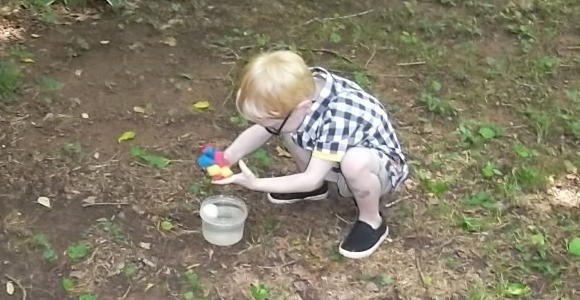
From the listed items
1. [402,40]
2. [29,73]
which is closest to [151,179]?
[29,73]

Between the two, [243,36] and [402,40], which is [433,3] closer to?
[402,40]

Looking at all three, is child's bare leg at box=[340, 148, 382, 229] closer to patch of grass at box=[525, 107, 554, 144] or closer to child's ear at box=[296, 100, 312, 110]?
child's ear at box=[296, 100, 312, 110]

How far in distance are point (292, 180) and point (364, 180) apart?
236 millimetres

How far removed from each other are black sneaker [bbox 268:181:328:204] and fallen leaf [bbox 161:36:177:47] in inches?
49.2

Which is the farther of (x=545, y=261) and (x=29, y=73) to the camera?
(x=29, y=73)

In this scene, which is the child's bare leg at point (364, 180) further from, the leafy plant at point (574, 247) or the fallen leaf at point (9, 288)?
the fallen leaf at point (9, 288)

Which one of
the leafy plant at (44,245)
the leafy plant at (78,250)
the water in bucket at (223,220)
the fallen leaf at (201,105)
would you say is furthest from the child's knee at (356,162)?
the fallen leaf at (201,105)

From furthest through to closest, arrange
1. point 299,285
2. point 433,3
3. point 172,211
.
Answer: point 433,3, point 172,211, point 299,285

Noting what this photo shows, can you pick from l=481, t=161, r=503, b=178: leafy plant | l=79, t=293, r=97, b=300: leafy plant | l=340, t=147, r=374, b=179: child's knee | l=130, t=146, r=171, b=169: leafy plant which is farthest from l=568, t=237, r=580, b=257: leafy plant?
l=79, t=293, r=97, b=300: leafy plant

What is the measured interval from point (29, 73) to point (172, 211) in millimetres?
1164

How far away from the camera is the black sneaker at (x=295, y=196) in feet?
11.1

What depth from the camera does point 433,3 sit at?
489 cm

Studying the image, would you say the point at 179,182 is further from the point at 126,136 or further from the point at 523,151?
the point at 523,151

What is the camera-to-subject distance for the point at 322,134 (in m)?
2.89
